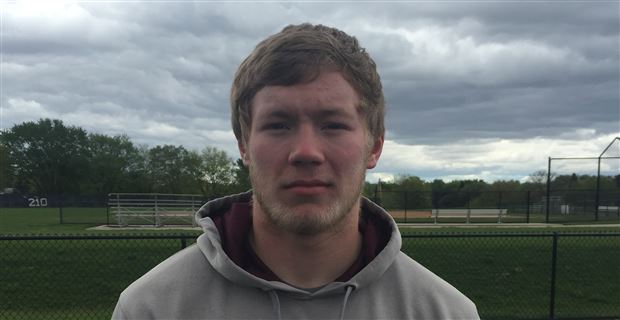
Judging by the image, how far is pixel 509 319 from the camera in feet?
24.8

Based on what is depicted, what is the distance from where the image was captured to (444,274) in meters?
9.74

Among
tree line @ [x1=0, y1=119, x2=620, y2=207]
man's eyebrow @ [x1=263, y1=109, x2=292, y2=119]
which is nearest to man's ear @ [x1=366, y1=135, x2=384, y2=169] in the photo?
man's eyebrow @ [x1=263, y1=109, x2=292, y2=119]

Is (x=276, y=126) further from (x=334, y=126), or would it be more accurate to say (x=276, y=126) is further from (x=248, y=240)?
(x=248, y=240)

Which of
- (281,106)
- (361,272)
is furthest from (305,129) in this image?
(361,272)

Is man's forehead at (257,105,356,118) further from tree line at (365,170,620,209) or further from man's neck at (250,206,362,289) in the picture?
tree line at (365,170,620,209)

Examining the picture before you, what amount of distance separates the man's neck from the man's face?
0.09 meters

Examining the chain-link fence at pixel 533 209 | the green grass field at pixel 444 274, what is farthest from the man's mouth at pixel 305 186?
the chain-link fence at pixel 533 209

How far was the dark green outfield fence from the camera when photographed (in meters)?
8.06

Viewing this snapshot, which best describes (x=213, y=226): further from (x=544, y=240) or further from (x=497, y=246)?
(x=544, y=240)

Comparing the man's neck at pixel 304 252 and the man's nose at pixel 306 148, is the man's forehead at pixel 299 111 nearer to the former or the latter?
the man's nose at pixel 306 148

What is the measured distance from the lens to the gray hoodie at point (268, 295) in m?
1.68

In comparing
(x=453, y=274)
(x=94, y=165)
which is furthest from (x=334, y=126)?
(x=94, y=165)

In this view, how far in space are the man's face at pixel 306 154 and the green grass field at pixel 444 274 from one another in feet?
18.9

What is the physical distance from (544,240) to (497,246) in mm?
1752
